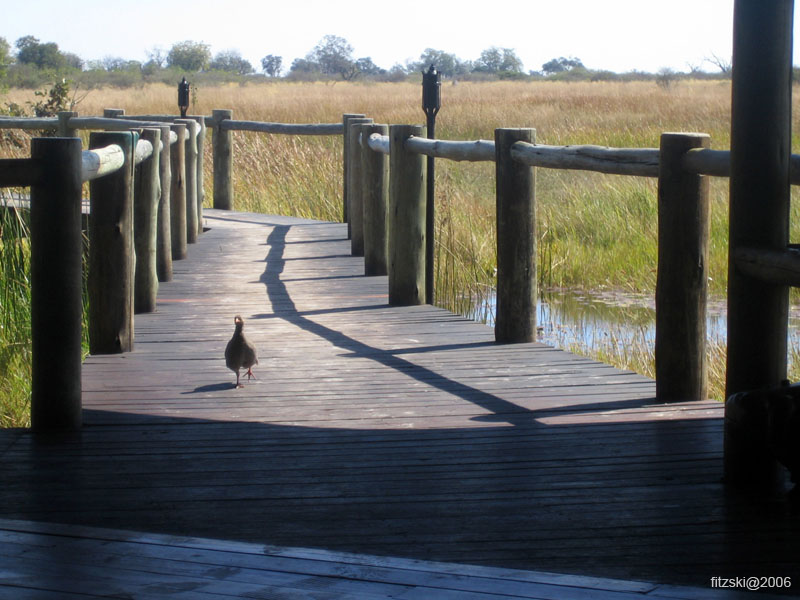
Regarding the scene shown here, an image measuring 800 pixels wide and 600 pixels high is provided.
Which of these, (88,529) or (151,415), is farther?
A: (151,415)

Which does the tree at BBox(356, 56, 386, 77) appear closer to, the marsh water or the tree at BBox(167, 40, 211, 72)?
the tree at BBox(167, 40, 211, 72)

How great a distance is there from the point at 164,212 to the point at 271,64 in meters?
90.3

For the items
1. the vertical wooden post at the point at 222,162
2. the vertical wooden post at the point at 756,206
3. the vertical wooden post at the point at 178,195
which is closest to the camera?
the vertical wooden post at the point at 756,206

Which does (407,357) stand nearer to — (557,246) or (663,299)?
(663,299)

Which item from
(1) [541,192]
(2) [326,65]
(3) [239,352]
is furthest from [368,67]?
(3) [239,352]

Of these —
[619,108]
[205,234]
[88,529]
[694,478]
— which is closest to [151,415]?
[88,529]

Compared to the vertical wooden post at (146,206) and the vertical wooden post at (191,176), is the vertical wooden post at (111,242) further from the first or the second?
the vertical wooden post at (191,176)

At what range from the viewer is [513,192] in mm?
5094

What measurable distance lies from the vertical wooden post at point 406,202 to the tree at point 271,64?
90084 mm

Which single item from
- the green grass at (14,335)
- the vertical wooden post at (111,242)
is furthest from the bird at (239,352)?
the green grass at (14,335)

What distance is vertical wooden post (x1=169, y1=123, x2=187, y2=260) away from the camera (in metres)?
7.66

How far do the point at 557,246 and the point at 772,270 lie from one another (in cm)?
754

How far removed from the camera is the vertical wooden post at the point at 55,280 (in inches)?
138

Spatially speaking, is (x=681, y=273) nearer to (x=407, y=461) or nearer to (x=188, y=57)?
(x=407, y=461)
